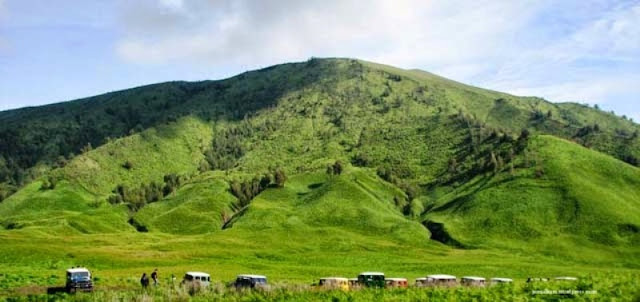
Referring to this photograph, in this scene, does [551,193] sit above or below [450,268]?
above

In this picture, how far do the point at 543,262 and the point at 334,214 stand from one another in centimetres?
7653

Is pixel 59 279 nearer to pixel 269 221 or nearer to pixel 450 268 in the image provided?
pixel 450 268

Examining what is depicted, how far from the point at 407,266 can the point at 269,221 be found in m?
78.3

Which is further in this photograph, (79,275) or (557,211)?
(557,211)

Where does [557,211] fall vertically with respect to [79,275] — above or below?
above

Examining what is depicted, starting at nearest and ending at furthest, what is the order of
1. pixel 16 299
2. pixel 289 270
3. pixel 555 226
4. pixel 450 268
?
pixel 16 299 → pixel 289 270 → pixel 450 268 → pixel 555 226

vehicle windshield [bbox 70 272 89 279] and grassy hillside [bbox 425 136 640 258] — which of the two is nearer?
vehicle windshield [bbox 70 272 89 279]

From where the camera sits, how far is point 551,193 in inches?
7092

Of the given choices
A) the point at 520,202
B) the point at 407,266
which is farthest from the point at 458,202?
the point at 407,266

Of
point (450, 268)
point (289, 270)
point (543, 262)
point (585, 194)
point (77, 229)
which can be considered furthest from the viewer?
point (77, 229)

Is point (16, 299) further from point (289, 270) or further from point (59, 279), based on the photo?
point (289, 270)

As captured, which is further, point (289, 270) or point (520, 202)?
point (520, 202)

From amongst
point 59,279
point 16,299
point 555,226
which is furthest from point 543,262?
point 16,299

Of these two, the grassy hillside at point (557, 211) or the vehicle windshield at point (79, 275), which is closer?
the vehicle windshield at point (79, 275)
